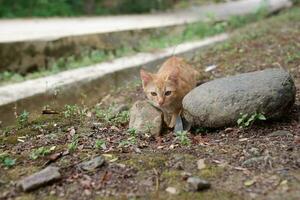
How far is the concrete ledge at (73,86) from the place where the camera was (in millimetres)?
6895

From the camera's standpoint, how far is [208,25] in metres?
13.0

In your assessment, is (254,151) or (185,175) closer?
(185,175)

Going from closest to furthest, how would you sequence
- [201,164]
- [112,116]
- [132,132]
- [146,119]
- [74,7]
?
[201,164]
[132,132]
[146,119]
[112,116]
[74,7]

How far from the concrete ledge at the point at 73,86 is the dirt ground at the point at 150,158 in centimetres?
94

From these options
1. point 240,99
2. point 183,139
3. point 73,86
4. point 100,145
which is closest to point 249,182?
point 183,139

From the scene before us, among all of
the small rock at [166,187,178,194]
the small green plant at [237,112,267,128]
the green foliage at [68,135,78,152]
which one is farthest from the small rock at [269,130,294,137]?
the green foliage at [68,135,78,152]

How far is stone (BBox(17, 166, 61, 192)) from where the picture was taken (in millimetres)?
3852

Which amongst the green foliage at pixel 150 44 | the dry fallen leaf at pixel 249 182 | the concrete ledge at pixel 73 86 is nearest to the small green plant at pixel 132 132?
the dry fallen leaf at pixel 249 182

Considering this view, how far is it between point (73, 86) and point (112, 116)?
2083 millimetres

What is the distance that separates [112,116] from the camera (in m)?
5.95

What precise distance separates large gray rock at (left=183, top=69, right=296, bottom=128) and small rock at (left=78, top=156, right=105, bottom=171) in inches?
52.8

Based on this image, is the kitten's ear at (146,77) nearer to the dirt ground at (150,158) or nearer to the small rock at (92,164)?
the dirt ground at (150,158)

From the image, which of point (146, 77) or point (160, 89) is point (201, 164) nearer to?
point (160, 89)

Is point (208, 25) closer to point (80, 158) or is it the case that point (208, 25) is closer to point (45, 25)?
point (45, 25)
